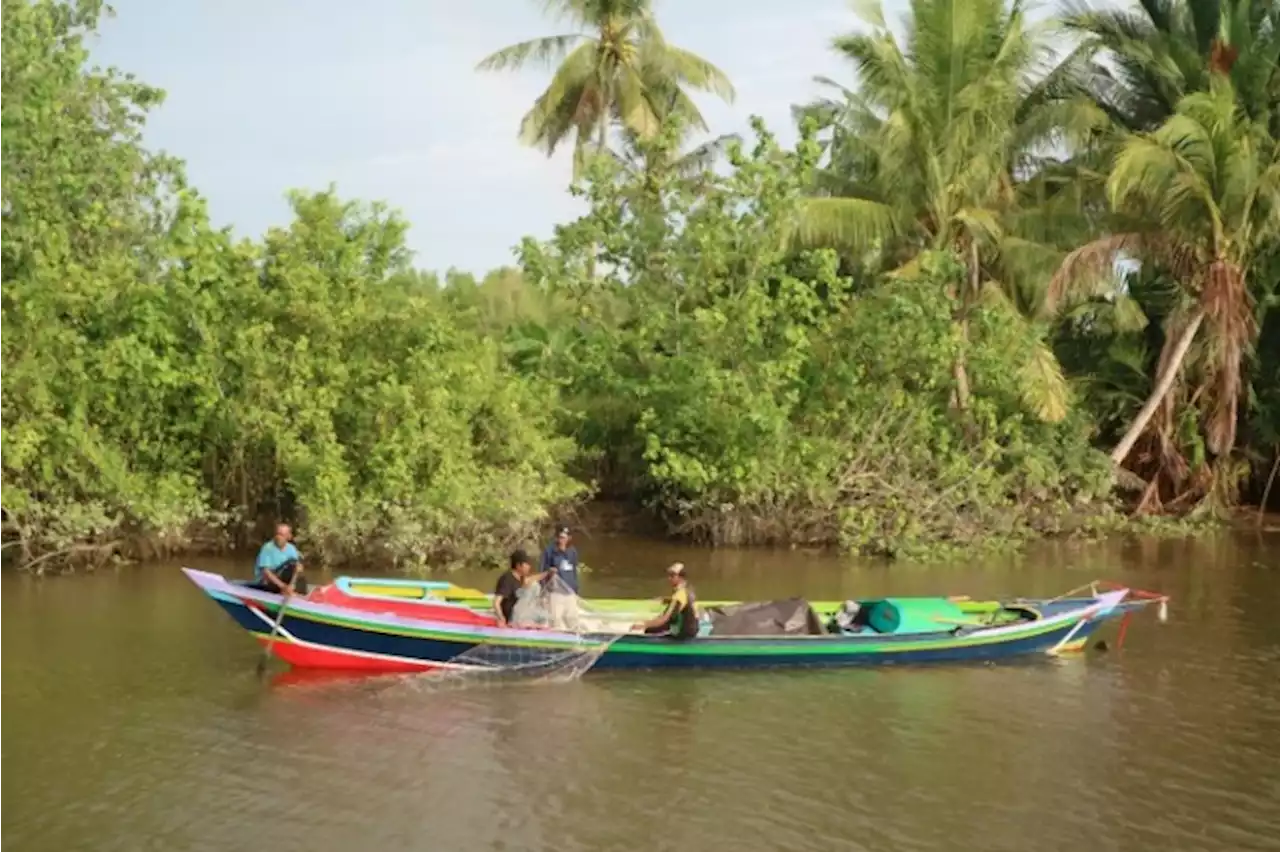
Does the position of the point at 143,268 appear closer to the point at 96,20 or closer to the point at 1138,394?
the point at 96,20

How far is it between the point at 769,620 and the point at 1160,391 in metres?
14.6

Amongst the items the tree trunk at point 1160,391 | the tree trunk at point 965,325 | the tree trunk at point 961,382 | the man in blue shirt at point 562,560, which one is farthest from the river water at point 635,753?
the tree trunk at point 1160,391

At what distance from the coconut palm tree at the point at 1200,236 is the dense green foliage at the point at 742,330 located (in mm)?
61

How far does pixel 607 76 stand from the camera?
31.6 m

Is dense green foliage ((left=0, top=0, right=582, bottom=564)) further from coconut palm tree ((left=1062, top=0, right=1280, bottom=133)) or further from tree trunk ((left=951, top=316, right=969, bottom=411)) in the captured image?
coconut palm tree ((left=1062, top=0, right=1280, bottom=133))

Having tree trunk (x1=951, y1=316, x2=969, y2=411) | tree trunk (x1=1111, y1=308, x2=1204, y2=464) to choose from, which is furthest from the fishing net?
tree trunk (x1=1111, y1=308, x2=1204, y2=464)

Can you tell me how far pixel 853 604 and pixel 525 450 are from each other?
8.16 meters

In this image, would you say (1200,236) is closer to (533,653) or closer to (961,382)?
(961,382)

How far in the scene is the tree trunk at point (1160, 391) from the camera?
25.1m

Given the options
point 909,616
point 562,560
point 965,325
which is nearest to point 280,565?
point 562,560

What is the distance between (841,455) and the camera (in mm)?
22797

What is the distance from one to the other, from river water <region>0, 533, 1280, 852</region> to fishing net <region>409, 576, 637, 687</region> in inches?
8.8

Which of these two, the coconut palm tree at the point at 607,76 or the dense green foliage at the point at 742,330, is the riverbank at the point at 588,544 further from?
the coconut palm tree at the point at 607,76

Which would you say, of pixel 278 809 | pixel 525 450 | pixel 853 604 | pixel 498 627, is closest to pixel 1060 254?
pixel 525 450
